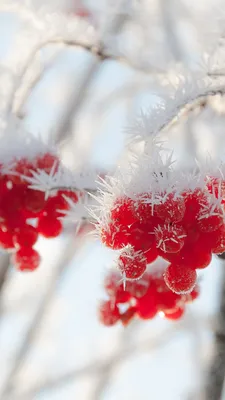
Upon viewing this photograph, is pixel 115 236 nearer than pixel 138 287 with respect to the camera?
Yes

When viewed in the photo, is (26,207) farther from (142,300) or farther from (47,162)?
(142,300)

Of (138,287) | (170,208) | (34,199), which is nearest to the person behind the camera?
(170,208)

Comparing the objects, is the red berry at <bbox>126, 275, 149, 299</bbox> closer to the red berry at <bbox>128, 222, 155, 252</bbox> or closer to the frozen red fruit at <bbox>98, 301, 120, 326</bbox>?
the frozen red fruit at <bbox>98, 301, 120, 326</bbox>

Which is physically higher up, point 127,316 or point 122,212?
point 122,212

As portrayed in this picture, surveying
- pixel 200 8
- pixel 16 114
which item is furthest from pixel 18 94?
pixel 200 8

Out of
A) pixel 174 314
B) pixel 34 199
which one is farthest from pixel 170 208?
pixel 174 314

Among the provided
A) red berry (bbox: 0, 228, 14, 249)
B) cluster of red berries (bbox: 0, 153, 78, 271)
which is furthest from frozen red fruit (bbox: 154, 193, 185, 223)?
red berry (bbox: 0, 228, 14, 249)
